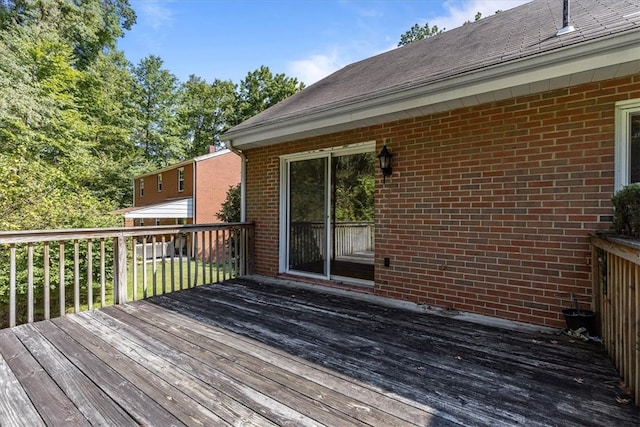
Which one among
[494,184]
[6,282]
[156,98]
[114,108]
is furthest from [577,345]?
[156,98]

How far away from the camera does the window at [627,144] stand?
2.69 m

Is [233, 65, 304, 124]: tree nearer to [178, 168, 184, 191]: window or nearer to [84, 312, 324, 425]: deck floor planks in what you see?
[178, 168, 184, 191]: window

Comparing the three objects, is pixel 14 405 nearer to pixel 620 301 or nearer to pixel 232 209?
pixel 620 301

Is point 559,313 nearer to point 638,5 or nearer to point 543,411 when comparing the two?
point 543,411

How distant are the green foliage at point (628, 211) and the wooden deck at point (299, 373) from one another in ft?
3.17

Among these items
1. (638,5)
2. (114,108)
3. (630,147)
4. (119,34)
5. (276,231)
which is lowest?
(276,231)

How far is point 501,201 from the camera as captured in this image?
3252mm

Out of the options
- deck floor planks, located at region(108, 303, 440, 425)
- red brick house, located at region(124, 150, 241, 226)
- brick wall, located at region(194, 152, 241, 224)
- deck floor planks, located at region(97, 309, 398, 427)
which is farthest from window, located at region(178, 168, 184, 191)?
deck floor planks, located at region(97, 309, 398, 427)

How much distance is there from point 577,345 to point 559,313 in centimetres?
37

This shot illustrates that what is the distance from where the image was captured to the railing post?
3969 mm

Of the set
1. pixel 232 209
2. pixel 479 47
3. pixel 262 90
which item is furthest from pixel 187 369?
pixel 262 90

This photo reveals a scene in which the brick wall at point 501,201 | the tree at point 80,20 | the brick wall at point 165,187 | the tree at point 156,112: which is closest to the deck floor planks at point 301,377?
the brick wall at point 501,201

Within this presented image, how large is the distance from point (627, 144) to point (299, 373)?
3.25 m

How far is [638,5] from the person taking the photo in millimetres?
2957
